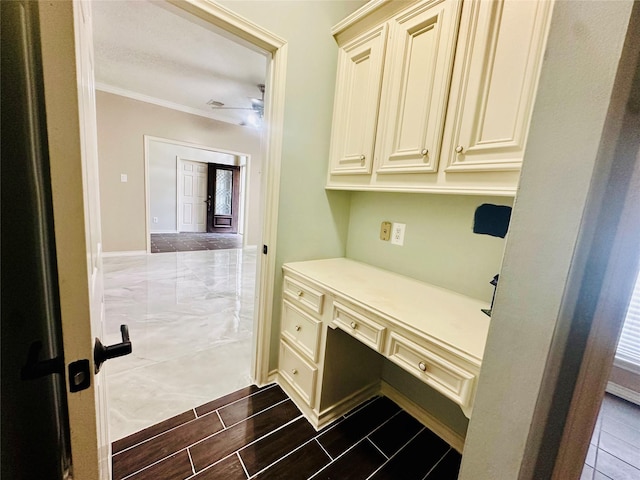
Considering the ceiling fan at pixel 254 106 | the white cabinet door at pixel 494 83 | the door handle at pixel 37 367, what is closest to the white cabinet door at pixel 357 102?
the white cabinet door at pixel 494 83

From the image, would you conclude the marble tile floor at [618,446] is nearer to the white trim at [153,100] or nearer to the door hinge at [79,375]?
the door hinge at [79,375]

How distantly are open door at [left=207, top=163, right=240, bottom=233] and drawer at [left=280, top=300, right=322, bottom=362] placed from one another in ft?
23.0

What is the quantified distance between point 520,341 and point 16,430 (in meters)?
1.01

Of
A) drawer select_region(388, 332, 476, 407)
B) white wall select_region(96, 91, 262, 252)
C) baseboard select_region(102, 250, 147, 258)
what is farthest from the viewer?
baseboard select_region(102, 250, 147, 258)

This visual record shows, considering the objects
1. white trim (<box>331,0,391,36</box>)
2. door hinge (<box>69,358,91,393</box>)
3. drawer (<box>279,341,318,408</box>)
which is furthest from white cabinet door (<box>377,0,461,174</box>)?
door hinge (<box>69,358,91,393</box>)

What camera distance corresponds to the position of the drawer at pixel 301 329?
4.75 ft

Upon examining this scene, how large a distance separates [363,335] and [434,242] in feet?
2.20

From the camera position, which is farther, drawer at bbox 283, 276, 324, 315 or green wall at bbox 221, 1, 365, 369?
green wall at bbox 221, 1, 365, 369

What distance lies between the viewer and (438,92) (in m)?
1.16

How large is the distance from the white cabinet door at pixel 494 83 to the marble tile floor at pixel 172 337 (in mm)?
1621

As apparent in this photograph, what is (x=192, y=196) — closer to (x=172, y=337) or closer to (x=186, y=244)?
(x=186, y=244)

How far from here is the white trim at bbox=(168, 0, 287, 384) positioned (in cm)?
128

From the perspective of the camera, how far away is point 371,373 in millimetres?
1702

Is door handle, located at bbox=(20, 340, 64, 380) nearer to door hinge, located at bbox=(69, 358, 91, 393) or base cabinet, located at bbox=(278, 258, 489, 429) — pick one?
door hinge, located at bbox=(69, 358, 91, 393)
